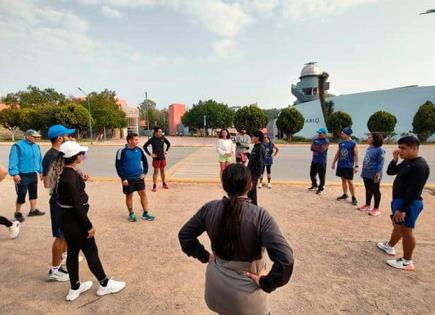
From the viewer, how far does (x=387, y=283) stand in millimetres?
2949

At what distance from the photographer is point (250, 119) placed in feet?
116

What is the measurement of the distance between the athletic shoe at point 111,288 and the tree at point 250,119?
32.8 m

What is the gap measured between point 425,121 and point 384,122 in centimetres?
368

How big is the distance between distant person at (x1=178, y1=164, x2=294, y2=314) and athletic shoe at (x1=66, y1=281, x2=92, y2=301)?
1.80m

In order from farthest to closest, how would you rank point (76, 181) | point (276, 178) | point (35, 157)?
point (276, 178)
point (35, 157)
point (76, 181)

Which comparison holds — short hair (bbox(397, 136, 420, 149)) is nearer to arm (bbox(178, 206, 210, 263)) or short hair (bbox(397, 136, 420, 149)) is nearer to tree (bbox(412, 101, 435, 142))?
arm (bbox(178, 206, 210, 263))

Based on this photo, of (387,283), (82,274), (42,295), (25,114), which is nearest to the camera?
(42,295)

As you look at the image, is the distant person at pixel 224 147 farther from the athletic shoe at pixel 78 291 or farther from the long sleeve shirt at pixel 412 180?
the athletic shoe at pixel 78 291

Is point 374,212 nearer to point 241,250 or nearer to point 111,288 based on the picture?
point 241,250

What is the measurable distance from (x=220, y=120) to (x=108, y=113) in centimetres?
2539

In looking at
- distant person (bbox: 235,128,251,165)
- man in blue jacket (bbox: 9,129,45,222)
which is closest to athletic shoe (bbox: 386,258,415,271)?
distant person (bbox: 235,128,251,165)

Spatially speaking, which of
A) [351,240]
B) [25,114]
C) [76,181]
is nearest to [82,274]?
[76,181]

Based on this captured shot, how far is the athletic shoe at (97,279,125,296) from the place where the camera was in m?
2.73

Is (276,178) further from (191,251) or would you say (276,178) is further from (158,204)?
(191,251)
